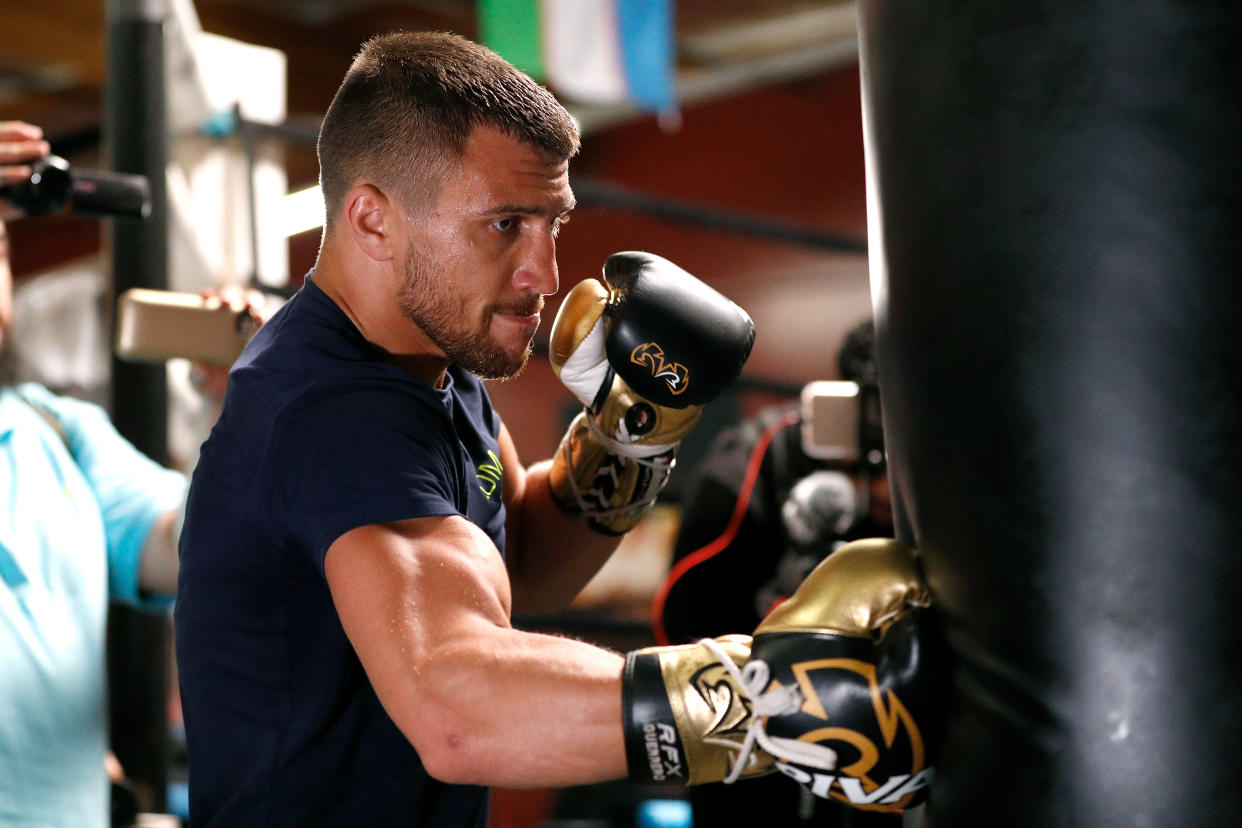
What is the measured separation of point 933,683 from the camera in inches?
32.9

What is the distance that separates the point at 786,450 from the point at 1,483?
1320 mm

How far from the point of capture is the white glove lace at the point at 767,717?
813 millimetres

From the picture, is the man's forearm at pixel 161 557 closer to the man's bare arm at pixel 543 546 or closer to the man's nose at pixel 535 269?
the man's bare arm at pixel 543 546

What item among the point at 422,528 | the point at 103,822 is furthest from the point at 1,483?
the point at 422,528

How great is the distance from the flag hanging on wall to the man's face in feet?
6.45

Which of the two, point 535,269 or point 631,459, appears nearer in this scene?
point 535,269

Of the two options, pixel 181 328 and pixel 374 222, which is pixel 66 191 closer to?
pixel 181 328

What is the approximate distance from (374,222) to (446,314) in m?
0.11

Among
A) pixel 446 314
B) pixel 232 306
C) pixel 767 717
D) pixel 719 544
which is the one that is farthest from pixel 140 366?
pixel 767 717

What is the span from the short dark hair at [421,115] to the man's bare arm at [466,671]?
14.6 inches

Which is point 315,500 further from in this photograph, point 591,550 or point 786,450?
point 786,450

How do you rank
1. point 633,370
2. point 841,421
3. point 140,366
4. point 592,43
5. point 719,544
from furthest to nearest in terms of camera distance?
point 592,43
point 719,544
point 841,421
point 140,366
point 633,370

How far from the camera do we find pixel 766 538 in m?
2.21

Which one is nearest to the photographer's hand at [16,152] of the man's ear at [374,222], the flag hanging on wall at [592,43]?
the man's ear at [374,222]
